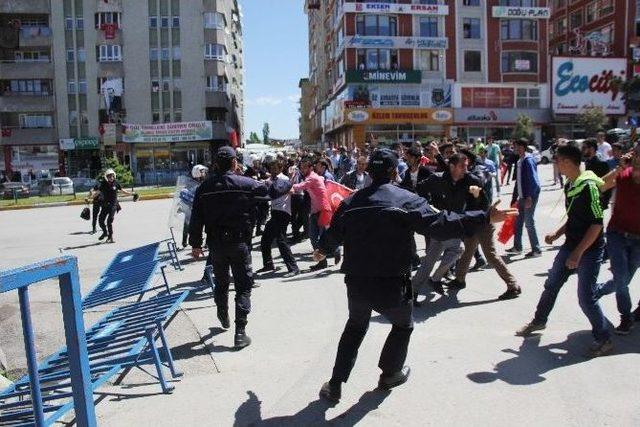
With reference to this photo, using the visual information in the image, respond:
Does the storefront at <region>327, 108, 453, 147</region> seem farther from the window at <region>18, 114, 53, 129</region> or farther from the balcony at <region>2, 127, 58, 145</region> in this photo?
the window at <region>18, 114, 53, 129</region>

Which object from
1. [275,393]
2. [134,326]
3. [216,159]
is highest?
[216,159]

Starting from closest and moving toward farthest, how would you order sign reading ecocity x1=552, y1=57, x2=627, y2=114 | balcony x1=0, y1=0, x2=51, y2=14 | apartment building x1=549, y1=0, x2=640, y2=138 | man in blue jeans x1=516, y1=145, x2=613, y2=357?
man in blue jeans x1=516, y1=145, x2=613, y2=357 < balcony x1=0, y1=0, x2=51, y2=14 < sign reading ecocity x1=552, y1=57, x2=627, y2=114 < apartment building x1=549, y1=0, x2=640, y2=138

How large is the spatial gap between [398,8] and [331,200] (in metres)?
45.6

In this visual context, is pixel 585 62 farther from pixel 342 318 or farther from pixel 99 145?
pixel 342 318

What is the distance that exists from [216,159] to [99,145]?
48404 mm

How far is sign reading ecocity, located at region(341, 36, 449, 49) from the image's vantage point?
50.7 meters

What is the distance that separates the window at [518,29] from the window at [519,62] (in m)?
1.56

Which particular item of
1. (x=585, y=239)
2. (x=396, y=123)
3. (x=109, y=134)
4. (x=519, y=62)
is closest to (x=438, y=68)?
(x=396, y=123)

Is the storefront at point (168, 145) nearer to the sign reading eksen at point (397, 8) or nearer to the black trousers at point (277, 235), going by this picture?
the sign reading eksen at point (397, 8)

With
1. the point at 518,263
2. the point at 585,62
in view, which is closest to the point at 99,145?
the point at 585,62

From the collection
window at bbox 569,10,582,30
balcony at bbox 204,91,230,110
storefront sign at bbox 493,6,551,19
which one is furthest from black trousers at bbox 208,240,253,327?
window at bbox 569,10,582,30

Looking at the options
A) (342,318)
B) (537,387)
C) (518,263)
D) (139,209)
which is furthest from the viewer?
(139,209)

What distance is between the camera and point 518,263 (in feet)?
29.3

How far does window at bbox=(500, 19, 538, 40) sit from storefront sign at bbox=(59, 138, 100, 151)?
3638 cm
